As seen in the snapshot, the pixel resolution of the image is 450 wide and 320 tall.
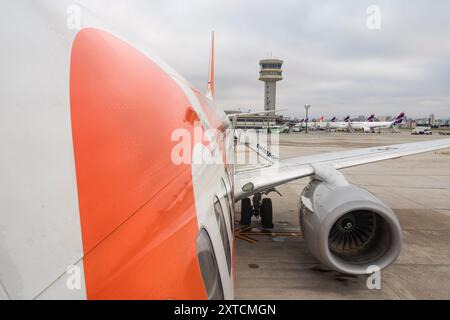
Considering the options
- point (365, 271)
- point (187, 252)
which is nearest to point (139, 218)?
point (187, 252)

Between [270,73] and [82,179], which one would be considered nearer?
[82,179]

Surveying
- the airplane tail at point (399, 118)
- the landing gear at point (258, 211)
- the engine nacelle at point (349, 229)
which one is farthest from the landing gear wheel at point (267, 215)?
the airplane tail at point (399, 118)

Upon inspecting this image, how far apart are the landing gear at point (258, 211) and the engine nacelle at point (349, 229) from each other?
2866mm

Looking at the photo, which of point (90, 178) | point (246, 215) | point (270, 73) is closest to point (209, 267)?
point (90, 178)

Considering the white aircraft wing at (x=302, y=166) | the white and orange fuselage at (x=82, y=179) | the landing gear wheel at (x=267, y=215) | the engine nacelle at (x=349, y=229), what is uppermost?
the white and orange fuselage at (x=82, y=179)

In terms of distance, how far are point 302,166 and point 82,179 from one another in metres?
6.44

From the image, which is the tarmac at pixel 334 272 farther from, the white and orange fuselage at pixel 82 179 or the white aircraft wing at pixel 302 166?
the white and orange fuselage at pixel 82 179

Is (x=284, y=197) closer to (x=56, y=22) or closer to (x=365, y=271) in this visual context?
(x=365, y=271)

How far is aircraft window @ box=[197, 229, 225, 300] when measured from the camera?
212 cm

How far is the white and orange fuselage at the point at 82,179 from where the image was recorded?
57.8 inches

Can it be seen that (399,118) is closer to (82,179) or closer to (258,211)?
(258,211)

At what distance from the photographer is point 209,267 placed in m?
2.29

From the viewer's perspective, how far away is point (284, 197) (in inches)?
508

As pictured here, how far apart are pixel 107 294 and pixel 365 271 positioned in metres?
4.77
